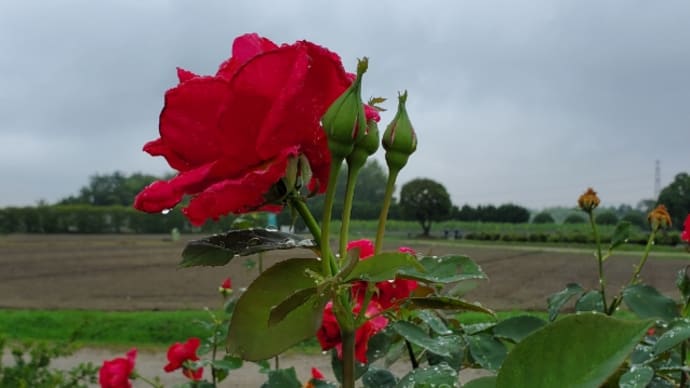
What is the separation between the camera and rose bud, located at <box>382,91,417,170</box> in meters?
0.33

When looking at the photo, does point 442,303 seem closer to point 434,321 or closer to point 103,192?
point 434,321

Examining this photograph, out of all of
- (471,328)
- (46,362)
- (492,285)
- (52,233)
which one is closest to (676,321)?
(471,328)

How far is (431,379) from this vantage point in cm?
37

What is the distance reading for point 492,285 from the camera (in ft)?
22.4

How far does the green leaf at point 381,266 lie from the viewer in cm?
Answer: 30

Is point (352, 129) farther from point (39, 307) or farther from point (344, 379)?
point (39, 307)

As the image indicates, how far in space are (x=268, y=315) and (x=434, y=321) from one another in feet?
1.00

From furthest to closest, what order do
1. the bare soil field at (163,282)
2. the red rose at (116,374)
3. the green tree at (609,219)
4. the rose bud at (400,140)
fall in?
the green tree at (609,219) < the bare soil field at (163,282) < the red rose at (116,374) < the rose bud at (400,140)

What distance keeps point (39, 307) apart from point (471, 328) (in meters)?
5.55

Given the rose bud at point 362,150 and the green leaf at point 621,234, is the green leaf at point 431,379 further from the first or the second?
the green leaf at point 621,234

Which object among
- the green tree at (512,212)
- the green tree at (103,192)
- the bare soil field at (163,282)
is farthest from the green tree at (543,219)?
the green tree at (103,192)

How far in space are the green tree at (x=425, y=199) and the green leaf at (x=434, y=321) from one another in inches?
701

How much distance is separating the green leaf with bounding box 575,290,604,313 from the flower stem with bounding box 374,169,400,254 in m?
0.43

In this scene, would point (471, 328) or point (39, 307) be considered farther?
point (39, 307)
